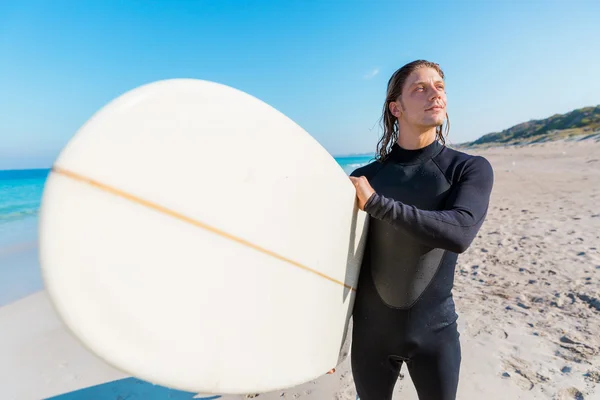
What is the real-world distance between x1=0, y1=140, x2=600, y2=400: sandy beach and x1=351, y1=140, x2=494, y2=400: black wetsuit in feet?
3.43

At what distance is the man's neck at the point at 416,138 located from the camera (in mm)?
1454

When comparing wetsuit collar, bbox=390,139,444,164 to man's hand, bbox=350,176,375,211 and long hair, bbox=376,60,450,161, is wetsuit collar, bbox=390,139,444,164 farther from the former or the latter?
man's hand, bbox=350,176,375,211

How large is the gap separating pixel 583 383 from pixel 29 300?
5798 millimetres

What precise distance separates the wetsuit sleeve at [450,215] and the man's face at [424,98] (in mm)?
285

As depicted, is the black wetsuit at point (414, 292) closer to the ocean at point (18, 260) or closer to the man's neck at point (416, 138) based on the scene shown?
the man's neck at point (416, 138)

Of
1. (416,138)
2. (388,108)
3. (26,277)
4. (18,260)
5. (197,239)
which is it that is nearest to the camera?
(197,239)

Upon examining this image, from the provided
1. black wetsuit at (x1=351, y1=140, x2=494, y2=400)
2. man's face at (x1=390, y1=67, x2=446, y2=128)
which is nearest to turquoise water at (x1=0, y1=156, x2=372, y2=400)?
black wetsuit at (x1=351, y1=140, x2=494, y2=400)

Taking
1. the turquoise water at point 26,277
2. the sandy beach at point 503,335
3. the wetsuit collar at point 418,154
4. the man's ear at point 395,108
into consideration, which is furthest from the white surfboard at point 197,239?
the turquoise water at point 26,277

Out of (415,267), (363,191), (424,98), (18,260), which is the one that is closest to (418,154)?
(424,98)

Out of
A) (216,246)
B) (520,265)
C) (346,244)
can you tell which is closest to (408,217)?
(346,244)

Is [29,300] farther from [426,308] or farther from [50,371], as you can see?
[426,308]

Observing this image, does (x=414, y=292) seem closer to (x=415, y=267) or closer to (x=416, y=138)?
(x=415, y=267)

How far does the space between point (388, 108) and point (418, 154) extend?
0.34 metres

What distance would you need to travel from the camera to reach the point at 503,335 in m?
2.86
